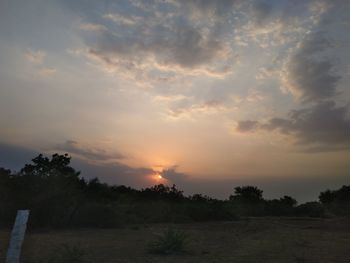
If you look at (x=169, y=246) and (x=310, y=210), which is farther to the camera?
(x=310, y=210)

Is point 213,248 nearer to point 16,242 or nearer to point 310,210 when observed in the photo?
point 16,242

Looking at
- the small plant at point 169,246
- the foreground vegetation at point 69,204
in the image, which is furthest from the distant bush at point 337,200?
the small plant at point 169,246

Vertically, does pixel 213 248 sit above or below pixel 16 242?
above

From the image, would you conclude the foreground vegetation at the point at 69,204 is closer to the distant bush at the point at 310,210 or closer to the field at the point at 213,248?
the field at the point at 213,248

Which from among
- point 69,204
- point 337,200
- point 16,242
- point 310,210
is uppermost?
point 337,200

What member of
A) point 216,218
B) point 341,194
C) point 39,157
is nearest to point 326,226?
point 216,218

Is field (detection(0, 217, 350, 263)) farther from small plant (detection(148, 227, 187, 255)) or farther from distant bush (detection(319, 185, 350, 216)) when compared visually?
distant bush (detection(319, 185, 350, 216))

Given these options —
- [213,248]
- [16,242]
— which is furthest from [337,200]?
[16,242]

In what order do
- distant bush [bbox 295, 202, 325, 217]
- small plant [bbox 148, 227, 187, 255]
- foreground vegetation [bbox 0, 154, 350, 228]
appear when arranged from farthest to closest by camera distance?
distant bush [bbox 295, 202, 325, 217], foreground vegetation [bbox 0, 154, 350, 228], small plant [bbox 148, 227, 187, 255]

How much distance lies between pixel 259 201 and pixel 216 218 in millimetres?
18018

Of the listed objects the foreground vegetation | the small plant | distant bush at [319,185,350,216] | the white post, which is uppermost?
distant bush at [319,185,350,216]

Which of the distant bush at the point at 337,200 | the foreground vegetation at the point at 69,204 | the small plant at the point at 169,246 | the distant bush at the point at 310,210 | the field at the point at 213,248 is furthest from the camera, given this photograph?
the distant bush at the point at 337,200

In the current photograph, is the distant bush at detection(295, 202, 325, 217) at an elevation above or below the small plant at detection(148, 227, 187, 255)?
above

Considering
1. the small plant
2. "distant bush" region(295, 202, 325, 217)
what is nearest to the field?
the small plant
